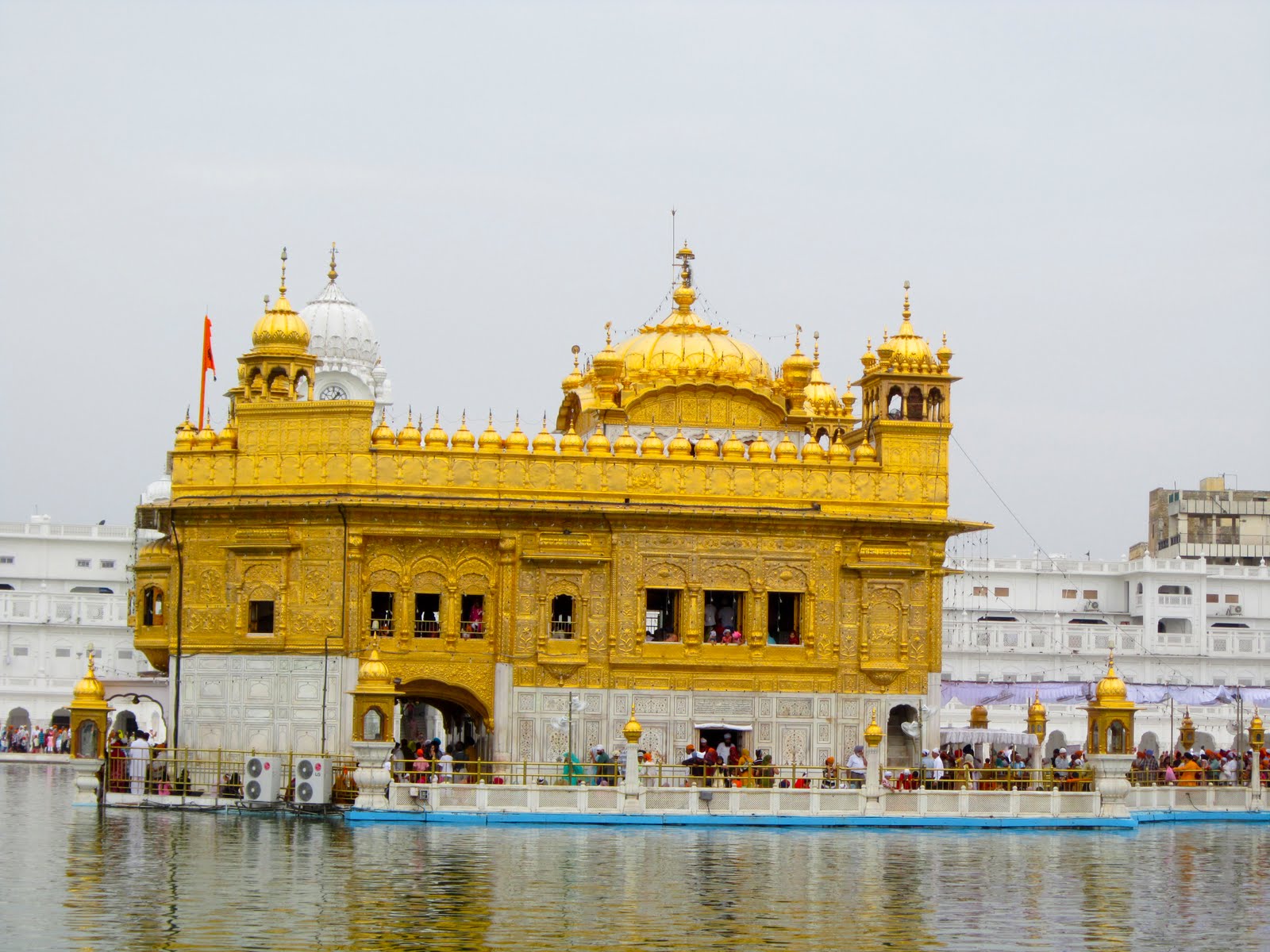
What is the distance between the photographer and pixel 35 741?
73.9 m

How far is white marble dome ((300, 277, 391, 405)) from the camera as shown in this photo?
65.9 m

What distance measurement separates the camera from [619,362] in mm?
45219

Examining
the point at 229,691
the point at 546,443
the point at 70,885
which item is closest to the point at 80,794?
the point at 229,691

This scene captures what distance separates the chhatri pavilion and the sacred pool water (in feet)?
17.3

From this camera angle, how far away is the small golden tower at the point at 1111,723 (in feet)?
127

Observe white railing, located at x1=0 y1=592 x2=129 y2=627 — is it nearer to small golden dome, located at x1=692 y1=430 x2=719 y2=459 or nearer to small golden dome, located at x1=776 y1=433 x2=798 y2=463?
small golden dome, located at x1=692 y1=430 x2=719 y2=459

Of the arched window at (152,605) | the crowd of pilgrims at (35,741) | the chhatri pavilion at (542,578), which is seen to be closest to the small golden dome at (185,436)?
the chhatri pavilion at (542,578)

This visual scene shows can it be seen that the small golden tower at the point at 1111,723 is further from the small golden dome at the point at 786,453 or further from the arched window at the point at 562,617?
the arched window at the point at 562,617

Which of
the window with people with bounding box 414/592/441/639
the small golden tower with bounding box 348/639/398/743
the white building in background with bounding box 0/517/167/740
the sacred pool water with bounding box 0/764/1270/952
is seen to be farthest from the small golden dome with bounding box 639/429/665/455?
the white building in background with bounding box 0/517/167/740

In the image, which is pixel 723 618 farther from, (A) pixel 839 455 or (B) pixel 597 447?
(B) pixel 597 447

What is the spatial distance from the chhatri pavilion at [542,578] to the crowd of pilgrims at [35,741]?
1221 inches

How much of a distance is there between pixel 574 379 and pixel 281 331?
880cm

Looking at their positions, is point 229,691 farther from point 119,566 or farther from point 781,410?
point 119,566

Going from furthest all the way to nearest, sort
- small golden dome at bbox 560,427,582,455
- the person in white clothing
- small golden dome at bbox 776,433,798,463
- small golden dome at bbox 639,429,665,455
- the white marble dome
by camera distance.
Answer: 1. the white marble dome
2. small golden dome at bbox 776,433,798,463
3. small golden dome at bbox 639,429,665,455
4. small golden dome at bbox 560,427,582,455
5. the person in white clothing
